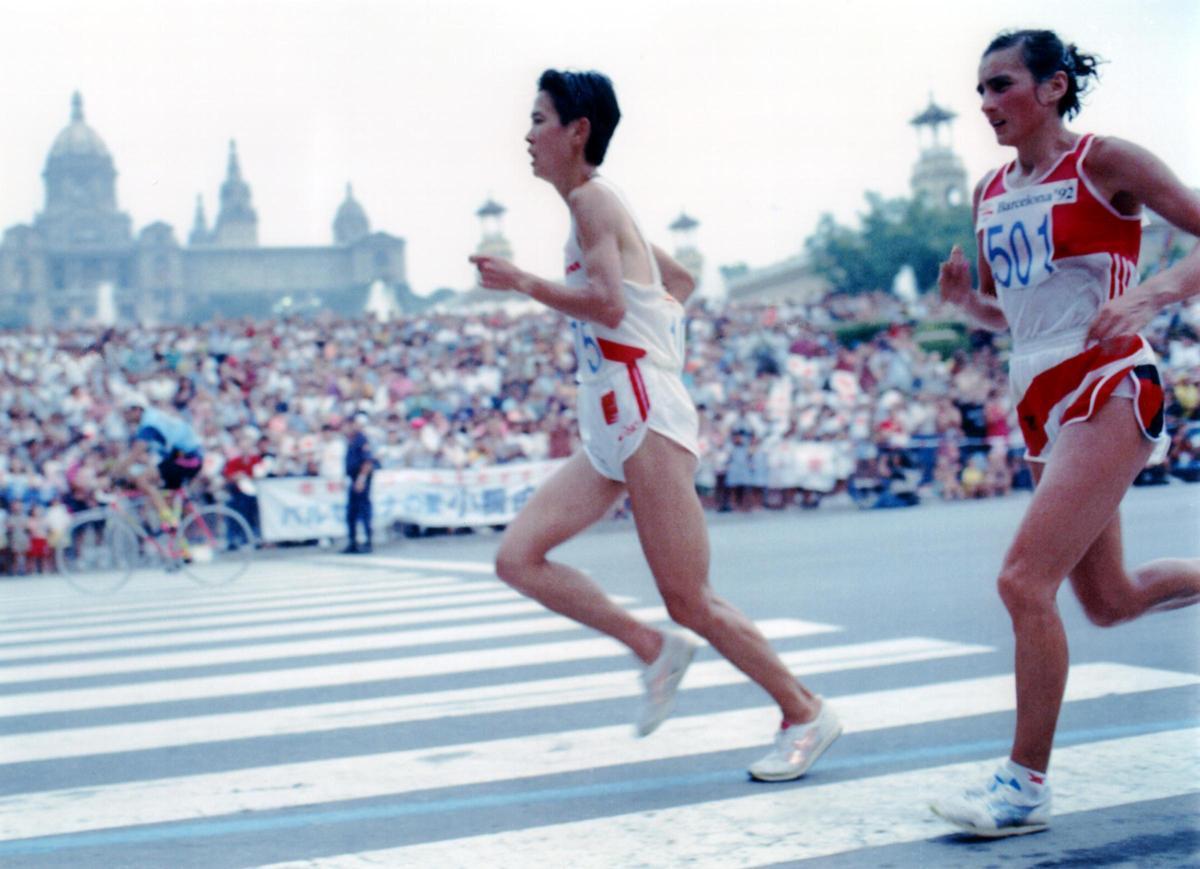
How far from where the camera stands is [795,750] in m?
4.17

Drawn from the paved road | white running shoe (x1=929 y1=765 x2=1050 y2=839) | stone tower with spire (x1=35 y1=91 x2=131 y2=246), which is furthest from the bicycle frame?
stone tower with spire (x1=35 y1=91 x2=131 y2=246)

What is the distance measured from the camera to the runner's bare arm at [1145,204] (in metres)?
3.37

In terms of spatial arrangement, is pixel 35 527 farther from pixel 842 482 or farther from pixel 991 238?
pixel 991 238

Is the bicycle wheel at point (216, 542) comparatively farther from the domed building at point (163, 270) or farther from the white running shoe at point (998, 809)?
the domed building at point (163, 270)

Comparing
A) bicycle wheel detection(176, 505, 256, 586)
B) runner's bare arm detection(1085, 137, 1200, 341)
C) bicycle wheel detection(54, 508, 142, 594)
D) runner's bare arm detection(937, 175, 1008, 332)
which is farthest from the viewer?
bicycle wheel detection(176, 505, 256, 586)

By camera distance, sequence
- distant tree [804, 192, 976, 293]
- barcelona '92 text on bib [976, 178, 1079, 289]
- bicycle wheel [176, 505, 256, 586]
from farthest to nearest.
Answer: distant tree [804, 192, 976, 293], bicycle wheel [176, 505, 256, 586], barcelona '92 text on bib [976, 178, 1079, 289]

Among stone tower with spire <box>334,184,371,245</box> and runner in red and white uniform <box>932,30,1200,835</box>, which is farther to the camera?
stone tower with spire <box>334,184,371,245</box>

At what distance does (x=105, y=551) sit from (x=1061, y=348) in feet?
33.3

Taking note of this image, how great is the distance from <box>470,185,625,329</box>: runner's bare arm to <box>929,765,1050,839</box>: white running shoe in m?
1.46

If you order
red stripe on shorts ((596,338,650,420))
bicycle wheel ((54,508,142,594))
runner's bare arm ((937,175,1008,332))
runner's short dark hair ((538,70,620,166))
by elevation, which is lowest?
bicycle wheel ((54,508,142,594))

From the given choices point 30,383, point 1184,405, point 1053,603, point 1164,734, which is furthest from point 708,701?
point 30,383

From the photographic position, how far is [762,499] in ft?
65.3

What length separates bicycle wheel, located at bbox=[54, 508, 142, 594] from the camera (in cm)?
1225

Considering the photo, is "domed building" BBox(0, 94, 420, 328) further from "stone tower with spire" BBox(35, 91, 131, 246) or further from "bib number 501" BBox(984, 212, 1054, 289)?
"bib number 501" BBox(984, 212, 1054, 289)
